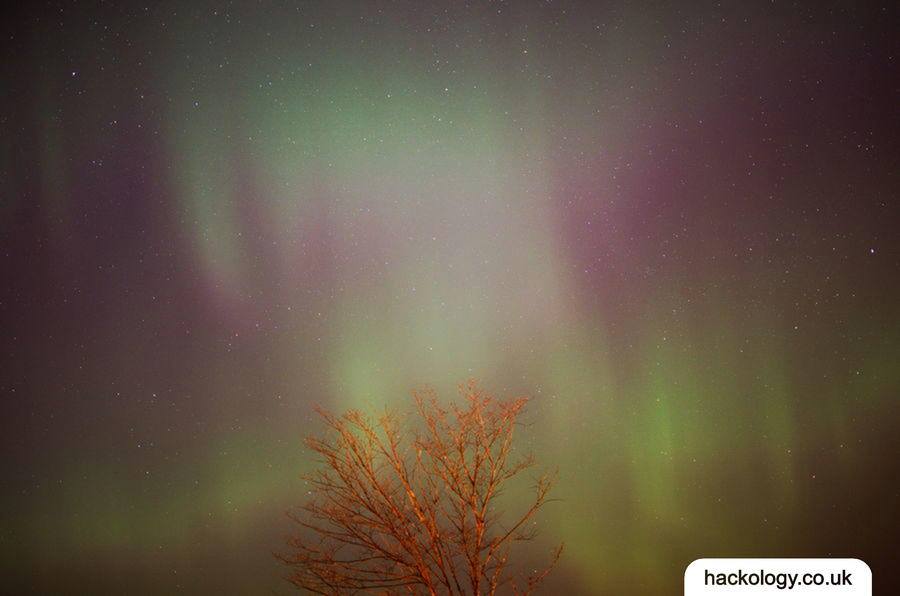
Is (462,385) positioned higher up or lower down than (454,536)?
higher up

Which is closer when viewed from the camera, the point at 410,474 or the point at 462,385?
the point at 410,474

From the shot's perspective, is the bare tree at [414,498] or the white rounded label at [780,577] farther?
the bare tree at [414,498]

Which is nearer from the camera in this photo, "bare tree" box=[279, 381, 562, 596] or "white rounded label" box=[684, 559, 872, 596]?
"white rounded label" box=[684, 559, 872, 596]

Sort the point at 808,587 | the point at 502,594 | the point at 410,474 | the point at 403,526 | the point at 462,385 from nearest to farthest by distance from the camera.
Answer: the point at 808,587, the point at 403,526, the point at 410,474, the point at 462,385, the point at 502,594

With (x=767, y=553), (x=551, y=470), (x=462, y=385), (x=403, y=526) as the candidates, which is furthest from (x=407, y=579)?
(x=767, y=553)

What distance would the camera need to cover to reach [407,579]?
6.96 meters

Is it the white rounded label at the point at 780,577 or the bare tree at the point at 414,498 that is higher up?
the bare tree at the point at 414,498

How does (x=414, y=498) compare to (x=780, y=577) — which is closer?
(x=780, y=577)

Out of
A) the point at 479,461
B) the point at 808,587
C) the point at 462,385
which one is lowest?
the point at 808,587

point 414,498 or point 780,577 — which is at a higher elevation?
point 414,498

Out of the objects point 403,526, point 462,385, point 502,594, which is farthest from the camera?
point 502,594

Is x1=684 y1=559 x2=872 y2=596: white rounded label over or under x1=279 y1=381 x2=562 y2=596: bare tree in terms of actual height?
under

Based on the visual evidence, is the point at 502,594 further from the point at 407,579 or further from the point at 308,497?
the point at 407,579

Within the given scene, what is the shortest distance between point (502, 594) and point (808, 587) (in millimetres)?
5020
